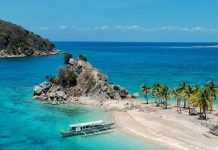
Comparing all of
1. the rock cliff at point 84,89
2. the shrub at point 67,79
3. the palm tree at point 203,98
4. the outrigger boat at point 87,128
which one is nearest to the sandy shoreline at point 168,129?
the outrigger boat at point 87,128

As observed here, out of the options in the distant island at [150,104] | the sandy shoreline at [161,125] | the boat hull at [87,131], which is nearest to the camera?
the sandy shoreline at [161,125]

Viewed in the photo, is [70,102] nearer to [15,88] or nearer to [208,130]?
[15,88]

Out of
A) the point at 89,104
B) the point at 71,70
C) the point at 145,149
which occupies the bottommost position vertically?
the point at 145,149

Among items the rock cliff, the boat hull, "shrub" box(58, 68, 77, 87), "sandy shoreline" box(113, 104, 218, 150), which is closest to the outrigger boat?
the boat hull

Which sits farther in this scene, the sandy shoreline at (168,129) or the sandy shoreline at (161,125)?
the sandy shoreline at (161,125)

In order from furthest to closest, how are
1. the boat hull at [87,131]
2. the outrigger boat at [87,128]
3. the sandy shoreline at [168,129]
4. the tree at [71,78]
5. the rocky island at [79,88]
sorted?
the tree at [71,78], the rocky island at [79,88], the outrigger boat at [87,128], the boat hull at [87,131], the sandy shoreline at [168,129]

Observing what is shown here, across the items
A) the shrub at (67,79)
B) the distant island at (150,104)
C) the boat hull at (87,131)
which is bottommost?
the boat hull at (87,131)

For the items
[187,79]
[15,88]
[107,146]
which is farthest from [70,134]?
[187,79]

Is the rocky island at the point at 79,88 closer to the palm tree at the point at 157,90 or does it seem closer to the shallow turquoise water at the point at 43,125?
the shallow turquoise water at the point at 43,125
